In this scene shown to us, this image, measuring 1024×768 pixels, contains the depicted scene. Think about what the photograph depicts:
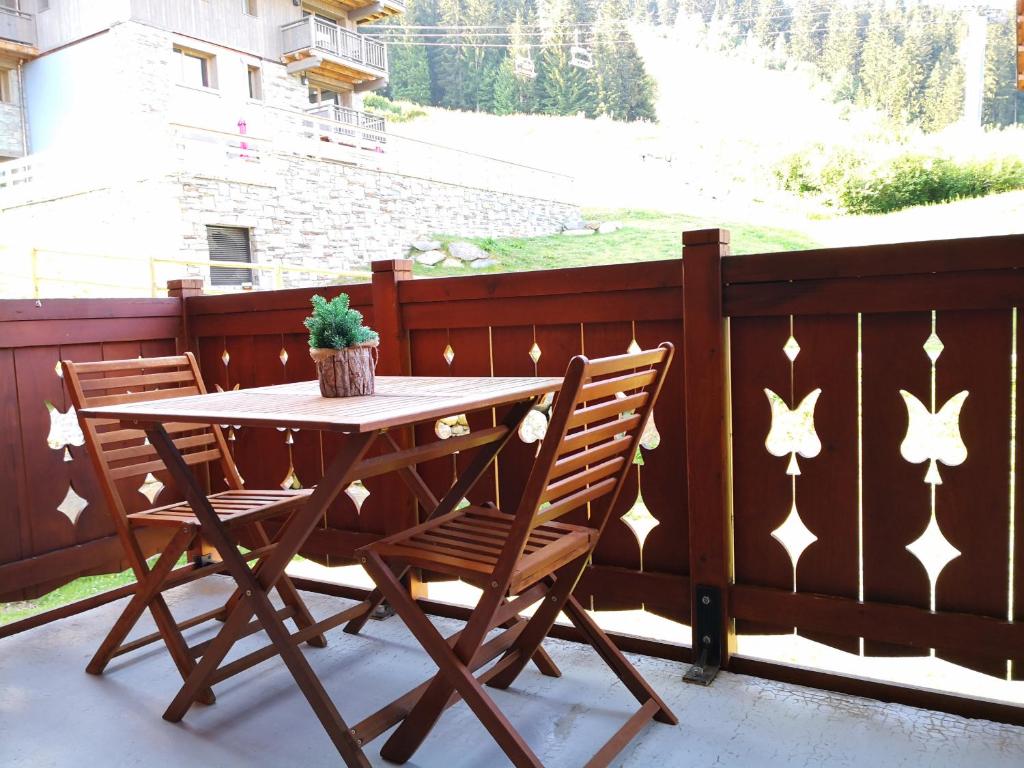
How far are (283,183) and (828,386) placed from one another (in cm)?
1377

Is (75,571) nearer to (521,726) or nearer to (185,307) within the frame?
(185,307)

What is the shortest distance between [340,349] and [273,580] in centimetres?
64

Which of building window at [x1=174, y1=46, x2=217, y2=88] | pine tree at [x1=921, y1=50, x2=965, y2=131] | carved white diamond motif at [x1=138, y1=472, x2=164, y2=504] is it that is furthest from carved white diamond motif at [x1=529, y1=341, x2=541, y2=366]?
pine tree at [x1=921, y1=50, x2=965, y2=131]

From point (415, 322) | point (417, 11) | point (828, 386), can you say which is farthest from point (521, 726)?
point (417, 11)

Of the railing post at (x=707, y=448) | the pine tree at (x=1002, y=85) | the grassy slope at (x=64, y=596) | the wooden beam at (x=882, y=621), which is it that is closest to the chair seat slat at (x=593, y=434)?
the railing post at (x=707, y=448)

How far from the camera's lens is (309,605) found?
319 centimetres

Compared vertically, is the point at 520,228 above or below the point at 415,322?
above

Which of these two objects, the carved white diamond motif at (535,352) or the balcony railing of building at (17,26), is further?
the balcony railing of building at (17,26)

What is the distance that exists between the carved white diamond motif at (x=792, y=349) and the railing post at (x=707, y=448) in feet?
0.57

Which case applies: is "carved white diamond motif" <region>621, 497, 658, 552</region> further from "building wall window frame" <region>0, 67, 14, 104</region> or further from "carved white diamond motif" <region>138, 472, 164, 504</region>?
"building wall window frame" <region>0, 67, 14, 104</region>

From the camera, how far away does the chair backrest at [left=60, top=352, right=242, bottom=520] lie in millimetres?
2551

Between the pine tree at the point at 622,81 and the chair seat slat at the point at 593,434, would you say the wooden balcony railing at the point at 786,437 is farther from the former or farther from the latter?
the pine tree at the point at 622,81

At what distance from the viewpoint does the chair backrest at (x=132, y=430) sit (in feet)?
8.37

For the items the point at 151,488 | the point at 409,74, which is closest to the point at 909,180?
the point at 151,488
